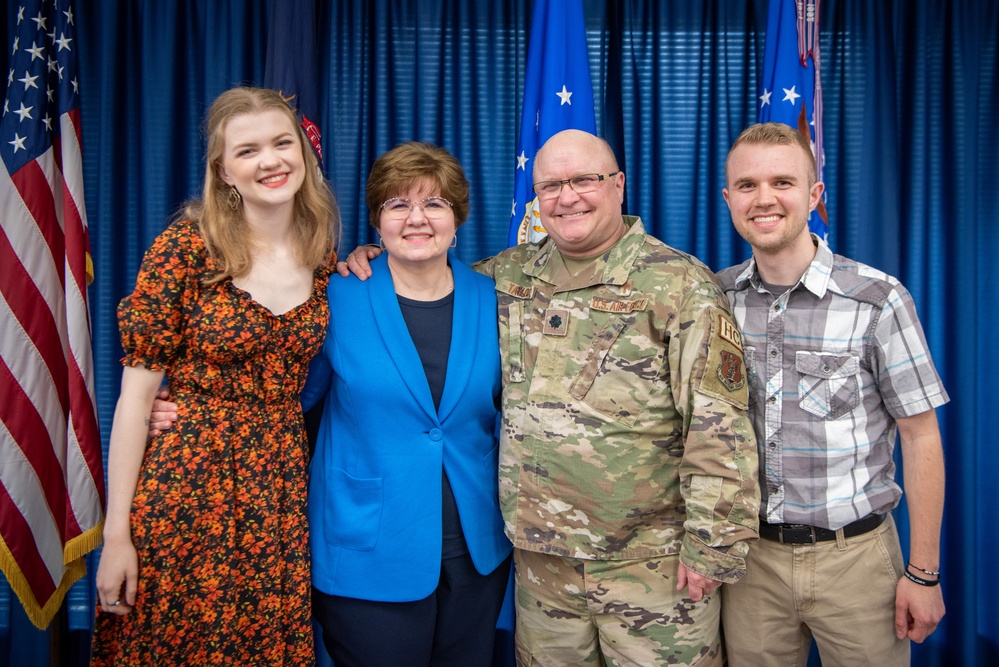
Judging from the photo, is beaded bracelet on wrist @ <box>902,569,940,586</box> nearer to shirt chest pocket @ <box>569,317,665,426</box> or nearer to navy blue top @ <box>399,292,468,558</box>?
shirt chest pocket @ <box>569,317,665,426</box>

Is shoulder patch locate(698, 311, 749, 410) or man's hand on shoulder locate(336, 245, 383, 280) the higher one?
man's hand on shoulder locate(336, 245, 383, 280)

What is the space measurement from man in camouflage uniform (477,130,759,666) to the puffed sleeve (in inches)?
31.8

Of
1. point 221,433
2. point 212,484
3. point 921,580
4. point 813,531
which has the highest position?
point 221,433

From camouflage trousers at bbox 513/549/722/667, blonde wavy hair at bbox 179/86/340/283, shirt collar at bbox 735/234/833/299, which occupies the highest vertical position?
blonde wavy hair at bbox 179/86/340/283

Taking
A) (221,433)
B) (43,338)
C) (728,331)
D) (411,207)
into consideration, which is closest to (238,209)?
(411,207)

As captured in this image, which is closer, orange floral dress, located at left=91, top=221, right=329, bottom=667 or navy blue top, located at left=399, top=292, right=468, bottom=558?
orange floral dress, located at left=91, top=221, right=329, bottom=667

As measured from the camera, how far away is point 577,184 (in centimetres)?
183

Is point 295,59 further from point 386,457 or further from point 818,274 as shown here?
point 818,274

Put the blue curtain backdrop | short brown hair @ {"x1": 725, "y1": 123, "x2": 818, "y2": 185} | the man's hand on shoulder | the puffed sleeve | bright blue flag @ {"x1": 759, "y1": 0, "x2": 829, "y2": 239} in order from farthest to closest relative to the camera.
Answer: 1. the blue curtain backdrop
2. bright blue flag @ {"x1": 759, "y1": 0, "x2": 829, "y2": 239}
3. the man's hand on shoulder
4. short brown hair @ {"x1": 725, "y1": 123, "x2": 818, "y2": 185}
5. the puffed sleeve

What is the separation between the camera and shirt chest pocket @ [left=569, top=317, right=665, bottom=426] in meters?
1.75

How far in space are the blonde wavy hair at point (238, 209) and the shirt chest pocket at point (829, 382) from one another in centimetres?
128

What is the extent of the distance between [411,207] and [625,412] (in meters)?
0.76

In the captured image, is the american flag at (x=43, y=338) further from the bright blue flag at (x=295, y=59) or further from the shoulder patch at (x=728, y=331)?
the shoulder patch at (x=728, y=331)

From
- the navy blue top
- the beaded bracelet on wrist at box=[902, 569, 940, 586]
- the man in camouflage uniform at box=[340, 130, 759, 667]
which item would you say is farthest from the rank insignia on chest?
the beaded bracelet on wrist at box=[902, 569, 940, 586]
